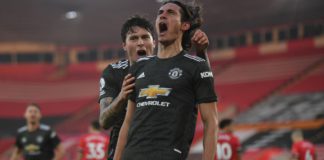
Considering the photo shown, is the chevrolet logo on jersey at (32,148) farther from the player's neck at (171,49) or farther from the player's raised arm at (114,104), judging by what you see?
the player's neck at (171,49)

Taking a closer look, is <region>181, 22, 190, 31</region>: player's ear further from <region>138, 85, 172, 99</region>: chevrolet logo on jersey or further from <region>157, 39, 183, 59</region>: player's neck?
<region>138, 85, 172, 99</region>: chevrolet logo on jersey

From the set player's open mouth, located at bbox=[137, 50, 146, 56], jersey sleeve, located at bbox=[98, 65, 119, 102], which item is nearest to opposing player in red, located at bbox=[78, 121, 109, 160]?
jersey sleeve, located at bbox=[98, 65, 119, 102]

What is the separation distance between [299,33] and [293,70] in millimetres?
1697

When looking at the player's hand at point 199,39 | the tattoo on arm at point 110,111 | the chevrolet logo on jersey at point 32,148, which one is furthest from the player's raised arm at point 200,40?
the chevrolet logo on jersey at point 32,148

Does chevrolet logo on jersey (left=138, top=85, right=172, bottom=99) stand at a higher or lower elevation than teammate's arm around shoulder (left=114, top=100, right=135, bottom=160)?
higher

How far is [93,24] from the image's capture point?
74.9 ft

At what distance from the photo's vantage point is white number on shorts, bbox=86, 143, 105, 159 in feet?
32.6

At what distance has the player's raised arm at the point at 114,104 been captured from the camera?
313cm

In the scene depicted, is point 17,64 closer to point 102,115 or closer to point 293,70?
point 293,70

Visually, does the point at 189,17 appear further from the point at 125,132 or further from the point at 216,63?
the point at 216,63

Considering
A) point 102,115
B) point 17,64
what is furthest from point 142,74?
point 17,64

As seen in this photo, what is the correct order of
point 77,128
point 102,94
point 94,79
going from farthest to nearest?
point 94,79 < point 77,128 < point 102,94

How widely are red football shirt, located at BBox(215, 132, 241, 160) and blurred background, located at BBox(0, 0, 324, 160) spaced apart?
812 centimetres

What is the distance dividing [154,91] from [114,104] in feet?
1.83
